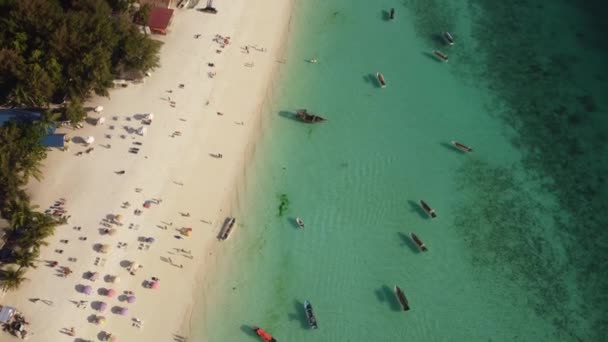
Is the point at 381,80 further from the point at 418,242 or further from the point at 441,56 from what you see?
the point at 418,242

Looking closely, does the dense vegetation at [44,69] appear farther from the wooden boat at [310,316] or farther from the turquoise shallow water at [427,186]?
the wooden boat at [310,316]

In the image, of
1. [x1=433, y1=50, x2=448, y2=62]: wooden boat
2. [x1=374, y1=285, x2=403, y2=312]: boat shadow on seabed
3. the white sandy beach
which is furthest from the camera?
[x1=433, y1=50, x2=448, y2=62]: wooden boat

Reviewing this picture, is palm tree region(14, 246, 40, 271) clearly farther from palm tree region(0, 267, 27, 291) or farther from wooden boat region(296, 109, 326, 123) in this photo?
wooden boat region(296, 109, 326, 123)

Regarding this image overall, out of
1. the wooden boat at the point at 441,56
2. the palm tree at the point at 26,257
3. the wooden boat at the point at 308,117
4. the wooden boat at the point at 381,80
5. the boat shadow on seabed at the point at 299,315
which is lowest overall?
the boat shadow on seabed at the point at 299,315

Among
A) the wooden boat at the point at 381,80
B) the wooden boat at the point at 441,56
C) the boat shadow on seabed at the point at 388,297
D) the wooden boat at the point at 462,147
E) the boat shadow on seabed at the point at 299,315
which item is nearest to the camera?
the boat shadow on seabed at the point at 299,315

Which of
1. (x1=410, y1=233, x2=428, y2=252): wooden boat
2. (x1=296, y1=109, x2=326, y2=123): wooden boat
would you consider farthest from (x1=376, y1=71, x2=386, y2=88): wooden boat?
(x1=410, y1=233, x2=428, y2=252): wooden boat

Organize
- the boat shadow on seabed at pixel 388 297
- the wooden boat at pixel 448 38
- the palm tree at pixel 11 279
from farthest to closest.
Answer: the wooden boat at pixel 448 38 < the boat shadow on seabed at pixel 388 297 < the palm tree at pixel 11 279

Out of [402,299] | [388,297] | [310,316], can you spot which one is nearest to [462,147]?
[402,299]

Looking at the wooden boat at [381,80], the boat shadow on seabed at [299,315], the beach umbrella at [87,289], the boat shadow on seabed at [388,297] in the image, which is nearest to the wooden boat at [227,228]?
the boat shadow on seabed at [299,315]
